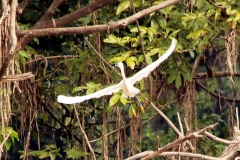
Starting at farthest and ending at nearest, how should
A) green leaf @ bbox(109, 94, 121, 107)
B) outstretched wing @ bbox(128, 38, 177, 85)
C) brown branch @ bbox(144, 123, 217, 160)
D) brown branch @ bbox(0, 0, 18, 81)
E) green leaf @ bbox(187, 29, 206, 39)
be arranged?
1. green leaf @ bbox(187, 29, 206, 39)
2. green leaf @ bbox(109, 94, 121, 107)
3. outstretched wing @ bbox(128, 38, 177, 85)
4. brown branch @ bbox(0, 0, 18, 81)
5. brown branch @ bbox(144, 123, 217, 160)

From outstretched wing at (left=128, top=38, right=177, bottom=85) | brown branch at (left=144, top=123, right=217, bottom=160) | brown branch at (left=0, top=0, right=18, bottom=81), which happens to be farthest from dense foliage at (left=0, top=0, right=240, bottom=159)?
brown branch at (left=144, top=123, right=217, bottom=160)

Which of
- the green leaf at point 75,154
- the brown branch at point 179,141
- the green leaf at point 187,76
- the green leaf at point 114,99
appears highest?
the brown branch at point 179,141

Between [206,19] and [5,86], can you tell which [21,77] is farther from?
[206,19]

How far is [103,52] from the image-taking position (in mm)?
3990

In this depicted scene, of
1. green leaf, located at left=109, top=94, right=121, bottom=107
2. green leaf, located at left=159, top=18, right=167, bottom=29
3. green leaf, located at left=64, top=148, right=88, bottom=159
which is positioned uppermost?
green leaf, located at left=159, top=18, right=167, bottom=29

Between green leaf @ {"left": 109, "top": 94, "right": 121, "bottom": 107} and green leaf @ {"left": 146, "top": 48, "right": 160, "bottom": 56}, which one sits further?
green leaf @ {"left": 146, "top": 48, "right": 160, "bottom": 56}

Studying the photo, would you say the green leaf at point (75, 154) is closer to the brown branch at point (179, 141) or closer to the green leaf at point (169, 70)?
the green leaf at point (169, 70)

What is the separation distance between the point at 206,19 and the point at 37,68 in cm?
108

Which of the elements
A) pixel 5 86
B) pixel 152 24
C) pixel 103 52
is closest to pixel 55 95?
pixel 103 52

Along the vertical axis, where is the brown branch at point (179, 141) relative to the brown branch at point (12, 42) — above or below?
below

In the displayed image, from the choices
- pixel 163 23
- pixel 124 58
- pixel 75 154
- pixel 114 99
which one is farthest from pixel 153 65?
pixel 75 154

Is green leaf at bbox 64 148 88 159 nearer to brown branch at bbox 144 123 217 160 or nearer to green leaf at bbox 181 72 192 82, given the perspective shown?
green leaf at bbox 181 72 192 82

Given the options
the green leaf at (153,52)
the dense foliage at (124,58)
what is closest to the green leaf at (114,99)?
the dense foliage at (124,58)

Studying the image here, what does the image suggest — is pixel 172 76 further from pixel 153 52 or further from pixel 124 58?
pixel 124 58
